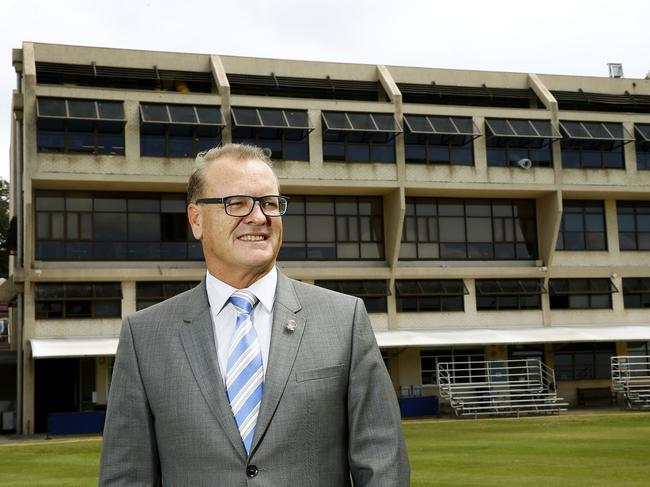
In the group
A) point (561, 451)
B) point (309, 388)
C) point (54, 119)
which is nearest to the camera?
point (309, 388)

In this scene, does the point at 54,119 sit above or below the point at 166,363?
above

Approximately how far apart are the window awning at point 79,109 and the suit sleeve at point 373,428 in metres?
33.9

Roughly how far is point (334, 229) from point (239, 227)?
37579mm

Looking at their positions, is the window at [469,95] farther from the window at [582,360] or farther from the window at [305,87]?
the window at [582,360]

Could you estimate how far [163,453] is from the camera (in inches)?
142

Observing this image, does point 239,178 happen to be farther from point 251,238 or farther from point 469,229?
point 469,229

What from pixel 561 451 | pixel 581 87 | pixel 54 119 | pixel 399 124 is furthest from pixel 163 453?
pixel 581 87

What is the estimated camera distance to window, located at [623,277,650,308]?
4438 centimetres

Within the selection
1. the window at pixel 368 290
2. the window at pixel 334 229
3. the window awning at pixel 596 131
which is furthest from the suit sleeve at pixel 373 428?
the window awning at pixel 596 131

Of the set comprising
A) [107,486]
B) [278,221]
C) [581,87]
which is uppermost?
[581,87]

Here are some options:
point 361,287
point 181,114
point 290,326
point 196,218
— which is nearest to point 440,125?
point 361,287

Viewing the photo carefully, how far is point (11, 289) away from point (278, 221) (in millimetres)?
A: 38923

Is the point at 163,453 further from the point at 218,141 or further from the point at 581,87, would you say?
the point at 581,87

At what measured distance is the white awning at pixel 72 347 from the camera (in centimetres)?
3403
